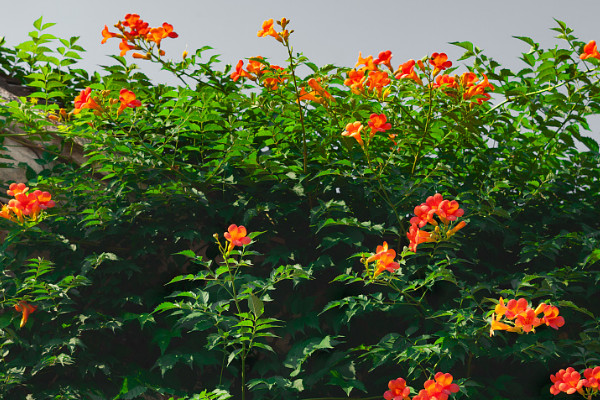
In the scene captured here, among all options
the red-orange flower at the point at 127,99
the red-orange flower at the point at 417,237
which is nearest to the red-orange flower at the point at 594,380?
the red-orange flower at the point at 417,237

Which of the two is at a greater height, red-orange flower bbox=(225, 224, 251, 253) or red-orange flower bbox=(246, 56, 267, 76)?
red-orange flower bbox=(246, 56, 267, 76)

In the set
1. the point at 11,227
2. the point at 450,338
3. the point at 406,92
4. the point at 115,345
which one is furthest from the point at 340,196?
the point at 11,227

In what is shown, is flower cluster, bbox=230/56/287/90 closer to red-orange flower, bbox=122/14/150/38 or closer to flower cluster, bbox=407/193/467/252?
red-orange flower, bbox=122/14/150/38

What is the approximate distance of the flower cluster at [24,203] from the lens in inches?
118

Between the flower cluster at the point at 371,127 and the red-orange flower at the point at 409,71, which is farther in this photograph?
the red-orange flower at the point at 409,71

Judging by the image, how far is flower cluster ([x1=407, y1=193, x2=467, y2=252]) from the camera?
2.52 metres

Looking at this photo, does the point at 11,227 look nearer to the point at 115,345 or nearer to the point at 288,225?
the point at 115,345

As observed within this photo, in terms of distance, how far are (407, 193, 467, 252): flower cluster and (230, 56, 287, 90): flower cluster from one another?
1.07m

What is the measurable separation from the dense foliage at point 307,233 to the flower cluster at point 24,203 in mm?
11

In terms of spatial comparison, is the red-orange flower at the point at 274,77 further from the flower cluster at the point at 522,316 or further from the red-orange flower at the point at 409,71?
the flower cluster at the point at 522,316

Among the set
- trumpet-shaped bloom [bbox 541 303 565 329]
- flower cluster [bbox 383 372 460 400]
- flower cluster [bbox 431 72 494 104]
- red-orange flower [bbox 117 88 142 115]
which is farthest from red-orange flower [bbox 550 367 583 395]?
red-orange flower [bbox 117 88 142 115]

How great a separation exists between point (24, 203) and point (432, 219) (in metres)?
1.94

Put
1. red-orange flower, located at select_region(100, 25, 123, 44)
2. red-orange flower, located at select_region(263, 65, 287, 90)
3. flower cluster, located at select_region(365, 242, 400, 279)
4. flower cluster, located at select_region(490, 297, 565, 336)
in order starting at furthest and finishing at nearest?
red-orange flower, located at select_region(100, 25, 123, 44) < red-orange flower, located at select_region(263, 65, 287, 90) < flower cluster, located at select_region(365, 242, 400, 279) < flower cluster, located at select_region(490, 297, 565, 336)

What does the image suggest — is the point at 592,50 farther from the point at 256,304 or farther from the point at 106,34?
the point at 106,34
